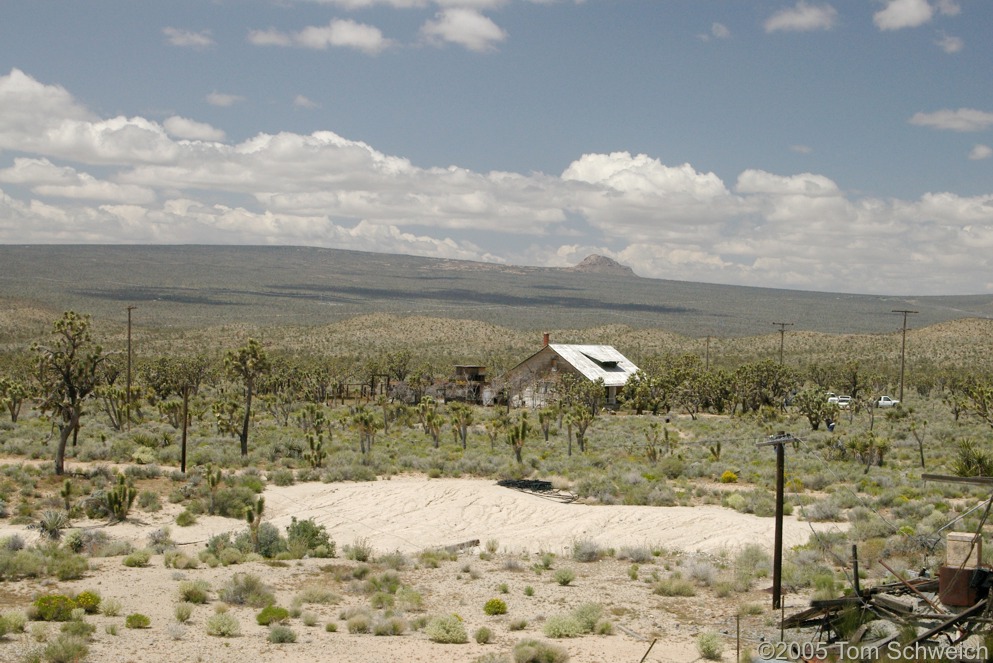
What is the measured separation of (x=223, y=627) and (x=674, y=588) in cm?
777

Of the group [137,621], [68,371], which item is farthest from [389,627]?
[68,371]

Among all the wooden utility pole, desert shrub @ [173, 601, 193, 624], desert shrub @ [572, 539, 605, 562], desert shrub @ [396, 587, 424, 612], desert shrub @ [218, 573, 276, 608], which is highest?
the wooden utility pole

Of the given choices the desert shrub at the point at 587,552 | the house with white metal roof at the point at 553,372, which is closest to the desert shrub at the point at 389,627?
the desert shrub at the point at 587,552

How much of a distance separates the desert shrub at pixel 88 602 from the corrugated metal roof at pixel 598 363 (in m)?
44.1

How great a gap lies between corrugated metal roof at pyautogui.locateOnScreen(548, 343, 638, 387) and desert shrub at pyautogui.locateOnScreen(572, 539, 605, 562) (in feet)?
120

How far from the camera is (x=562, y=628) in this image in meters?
13.4

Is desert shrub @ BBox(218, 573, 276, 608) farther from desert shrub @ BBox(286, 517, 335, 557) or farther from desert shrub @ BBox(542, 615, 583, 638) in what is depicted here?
desert shrub @ BBox(542, 615, 583, 638)

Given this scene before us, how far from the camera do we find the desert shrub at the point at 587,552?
1927cm

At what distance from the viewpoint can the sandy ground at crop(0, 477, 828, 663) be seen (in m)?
12.6

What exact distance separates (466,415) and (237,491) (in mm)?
14307

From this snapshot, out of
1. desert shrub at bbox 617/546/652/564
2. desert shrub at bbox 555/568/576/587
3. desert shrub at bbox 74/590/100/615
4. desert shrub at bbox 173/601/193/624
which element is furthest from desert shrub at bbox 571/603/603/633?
desert shrub at bbox 74/590/100/615

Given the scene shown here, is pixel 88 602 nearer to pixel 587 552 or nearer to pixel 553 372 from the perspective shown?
pixel 587 552

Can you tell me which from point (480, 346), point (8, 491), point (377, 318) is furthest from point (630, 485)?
point (377, 318)

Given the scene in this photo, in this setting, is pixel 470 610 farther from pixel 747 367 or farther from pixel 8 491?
pixel 747 367
